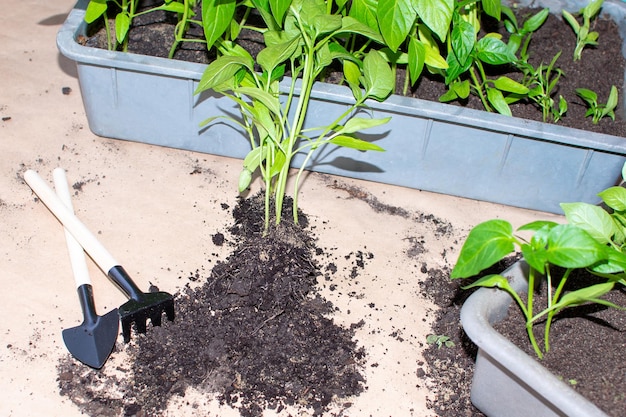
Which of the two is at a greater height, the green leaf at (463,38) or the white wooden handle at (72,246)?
the green leaf at (463,38)

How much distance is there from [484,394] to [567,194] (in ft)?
2.13

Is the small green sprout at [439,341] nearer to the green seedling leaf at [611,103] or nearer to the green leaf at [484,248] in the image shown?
the green leaf at [484,248]

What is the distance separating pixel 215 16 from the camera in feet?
4.47

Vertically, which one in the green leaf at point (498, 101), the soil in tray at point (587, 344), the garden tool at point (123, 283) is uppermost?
the green leaf at point (498, 101)

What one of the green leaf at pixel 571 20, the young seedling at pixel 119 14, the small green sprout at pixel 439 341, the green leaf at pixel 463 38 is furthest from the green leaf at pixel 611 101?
the young seedling at pixel 119 14

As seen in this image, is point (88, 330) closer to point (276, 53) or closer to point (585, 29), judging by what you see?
point (276, 53)

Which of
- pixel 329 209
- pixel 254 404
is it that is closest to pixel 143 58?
pixel 329 209

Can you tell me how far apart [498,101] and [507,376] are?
72cm

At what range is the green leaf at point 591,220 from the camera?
109cm

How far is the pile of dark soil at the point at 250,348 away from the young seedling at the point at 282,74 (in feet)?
0.39

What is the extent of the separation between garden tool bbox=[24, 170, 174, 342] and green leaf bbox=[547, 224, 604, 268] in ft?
2.30

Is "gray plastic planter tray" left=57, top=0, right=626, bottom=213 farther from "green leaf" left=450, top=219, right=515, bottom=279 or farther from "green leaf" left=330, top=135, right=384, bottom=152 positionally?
"green leaf" left=450, top=219, right=515, bottom=279

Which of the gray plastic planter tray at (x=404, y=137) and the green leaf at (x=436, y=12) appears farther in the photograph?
the gray plastic planter tray at (x=404, y=137)

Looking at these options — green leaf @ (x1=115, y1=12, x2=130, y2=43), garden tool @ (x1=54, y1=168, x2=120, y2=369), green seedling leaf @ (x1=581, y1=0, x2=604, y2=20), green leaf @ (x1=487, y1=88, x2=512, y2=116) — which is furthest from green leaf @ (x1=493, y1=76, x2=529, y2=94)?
garden tool @ (x1=54, y1=168, x2=120, y2=369)
